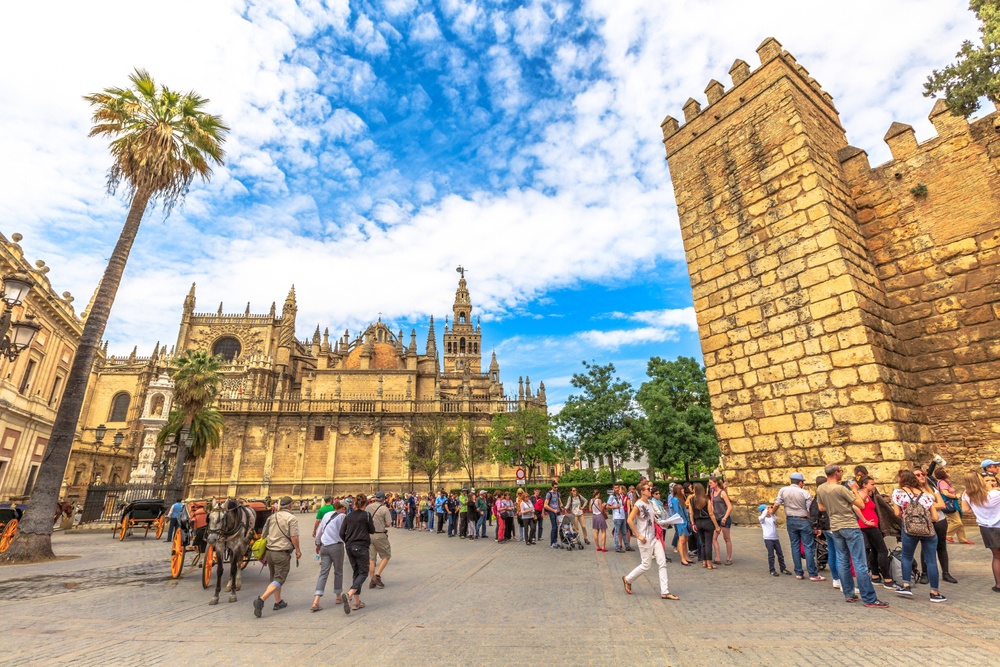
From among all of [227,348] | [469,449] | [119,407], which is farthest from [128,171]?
[119,407]

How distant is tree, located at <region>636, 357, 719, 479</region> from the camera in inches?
1018

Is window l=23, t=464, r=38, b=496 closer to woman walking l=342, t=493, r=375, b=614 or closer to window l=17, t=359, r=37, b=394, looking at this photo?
window l=17, t=359, r=37, b=394

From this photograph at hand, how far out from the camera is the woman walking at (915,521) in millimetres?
5348

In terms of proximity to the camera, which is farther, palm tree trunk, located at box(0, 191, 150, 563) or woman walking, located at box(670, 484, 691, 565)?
palm tree trunk, located at box(0, 191, 150, 563)

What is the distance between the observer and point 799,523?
6828 mm

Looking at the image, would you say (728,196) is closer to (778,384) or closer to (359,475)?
(778,384)

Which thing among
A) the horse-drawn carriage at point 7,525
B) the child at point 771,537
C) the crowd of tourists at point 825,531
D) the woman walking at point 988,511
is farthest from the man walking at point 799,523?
the horse-drawn carriage at point 7,525

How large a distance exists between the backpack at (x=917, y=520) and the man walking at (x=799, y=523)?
1.25 meters

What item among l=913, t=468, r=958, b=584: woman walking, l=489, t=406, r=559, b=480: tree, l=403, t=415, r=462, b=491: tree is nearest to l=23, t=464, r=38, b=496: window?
l=403, t=415, r=462, b=491: tree

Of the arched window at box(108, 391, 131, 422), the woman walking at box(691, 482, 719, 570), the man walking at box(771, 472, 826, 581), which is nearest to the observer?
the man walking at box(771, 472, 826, 581)

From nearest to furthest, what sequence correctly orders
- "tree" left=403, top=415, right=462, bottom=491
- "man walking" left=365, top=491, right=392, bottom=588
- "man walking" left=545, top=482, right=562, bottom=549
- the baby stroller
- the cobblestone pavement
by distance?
the cobblestone pavement → "man walking" left=365, top=491, right=392, bottom=588 → the baby stroller → "man walking" left=545, top=482, right=562, bottom=549 → "tree" left=403, top=415, right=462, bottom=491

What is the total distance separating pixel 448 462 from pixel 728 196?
1258 inches

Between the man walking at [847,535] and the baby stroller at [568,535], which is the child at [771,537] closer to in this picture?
the man walking at [847,535]

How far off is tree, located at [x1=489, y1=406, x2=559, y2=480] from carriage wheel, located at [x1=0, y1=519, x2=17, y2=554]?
24.3 meters
